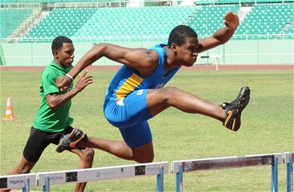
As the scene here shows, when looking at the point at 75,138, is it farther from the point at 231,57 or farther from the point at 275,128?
the point at 231,57

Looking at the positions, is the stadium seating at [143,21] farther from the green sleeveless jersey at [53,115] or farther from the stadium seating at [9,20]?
the green sleeveless jersey at [53,115]

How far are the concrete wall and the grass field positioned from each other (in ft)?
77.0

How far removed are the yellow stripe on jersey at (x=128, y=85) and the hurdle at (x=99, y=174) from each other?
179cm

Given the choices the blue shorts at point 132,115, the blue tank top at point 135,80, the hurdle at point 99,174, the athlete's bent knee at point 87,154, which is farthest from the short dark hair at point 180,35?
the hurdle at point 99,174

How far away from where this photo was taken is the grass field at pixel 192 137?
1215cm

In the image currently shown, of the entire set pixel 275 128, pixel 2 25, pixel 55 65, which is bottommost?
pixel 275 128

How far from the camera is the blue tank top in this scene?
877cm

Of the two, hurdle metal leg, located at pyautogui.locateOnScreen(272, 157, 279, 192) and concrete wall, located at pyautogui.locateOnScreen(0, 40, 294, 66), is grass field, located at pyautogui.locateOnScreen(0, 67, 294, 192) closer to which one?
hurdle metal leg, located at pyautogui.locateOnScreen(272, 157, 279, 192)

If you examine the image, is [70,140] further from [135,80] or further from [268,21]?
[268,21]

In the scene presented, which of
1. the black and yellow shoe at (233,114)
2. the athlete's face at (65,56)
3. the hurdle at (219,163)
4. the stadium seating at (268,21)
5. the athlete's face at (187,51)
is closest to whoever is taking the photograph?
the hurdle at (219,163)

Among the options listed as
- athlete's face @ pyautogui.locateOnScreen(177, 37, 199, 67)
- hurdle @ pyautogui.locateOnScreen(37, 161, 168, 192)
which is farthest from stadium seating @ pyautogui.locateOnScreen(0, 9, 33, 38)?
hurdle @ pyautogui.locateOnScreen(37, 161, 168, 192)

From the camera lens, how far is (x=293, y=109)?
76.8 feet

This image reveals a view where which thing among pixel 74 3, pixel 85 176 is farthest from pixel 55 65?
pixel 74 3

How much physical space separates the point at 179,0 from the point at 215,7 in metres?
4.03
